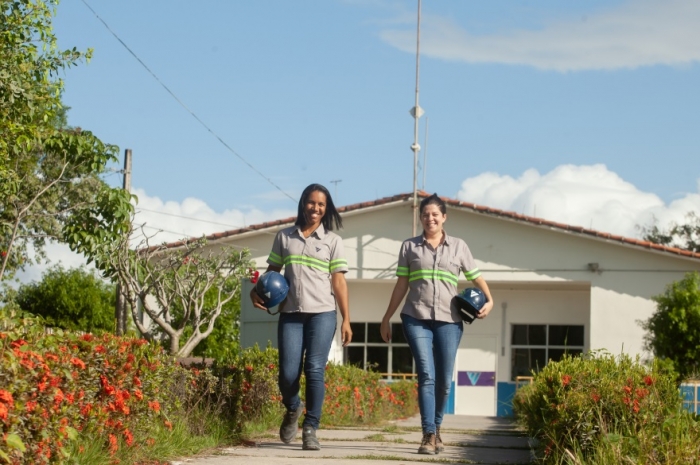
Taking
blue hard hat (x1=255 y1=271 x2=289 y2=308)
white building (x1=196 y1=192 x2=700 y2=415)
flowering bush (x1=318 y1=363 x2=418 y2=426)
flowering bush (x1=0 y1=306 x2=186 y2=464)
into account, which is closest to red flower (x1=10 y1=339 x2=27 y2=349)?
flowering bush (x1=0 y1=306 x2=186 y2=464)

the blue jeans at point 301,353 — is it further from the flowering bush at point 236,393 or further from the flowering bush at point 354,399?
the flowering bush at point 354,399

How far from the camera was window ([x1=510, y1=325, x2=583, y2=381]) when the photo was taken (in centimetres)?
3209

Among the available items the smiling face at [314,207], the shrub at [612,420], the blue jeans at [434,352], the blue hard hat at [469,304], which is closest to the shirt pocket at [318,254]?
the smiling face at [314,207]

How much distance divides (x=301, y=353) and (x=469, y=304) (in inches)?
52.0

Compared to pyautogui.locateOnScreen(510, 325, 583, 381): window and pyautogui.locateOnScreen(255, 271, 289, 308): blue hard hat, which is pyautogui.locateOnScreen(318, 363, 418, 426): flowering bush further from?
pyautogui.locateOnScreen(510, 325, 583, 381): window

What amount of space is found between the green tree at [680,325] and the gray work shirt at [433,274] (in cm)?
1691

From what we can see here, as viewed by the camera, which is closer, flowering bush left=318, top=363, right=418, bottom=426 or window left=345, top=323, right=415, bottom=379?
flowering bush left=318, top=363, right=418, bottom=426

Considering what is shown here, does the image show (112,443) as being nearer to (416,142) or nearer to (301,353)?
(301,353)

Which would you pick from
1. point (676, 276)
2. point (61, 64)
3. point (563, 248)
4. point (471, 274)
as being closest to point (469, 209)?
point (563, 248)

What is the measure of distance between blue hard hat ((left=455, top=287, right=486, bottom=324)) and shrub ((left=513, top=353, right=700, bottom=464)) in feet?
3.75

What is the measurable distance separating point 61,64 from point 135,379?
247 inches

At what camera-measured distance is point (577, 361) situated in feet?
24.4

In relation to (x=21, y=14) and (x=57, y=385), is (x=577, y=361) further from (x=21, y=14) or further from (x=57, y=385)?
(x=21, y=14)

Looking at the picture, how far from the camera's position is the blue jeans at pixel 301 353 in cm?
753
